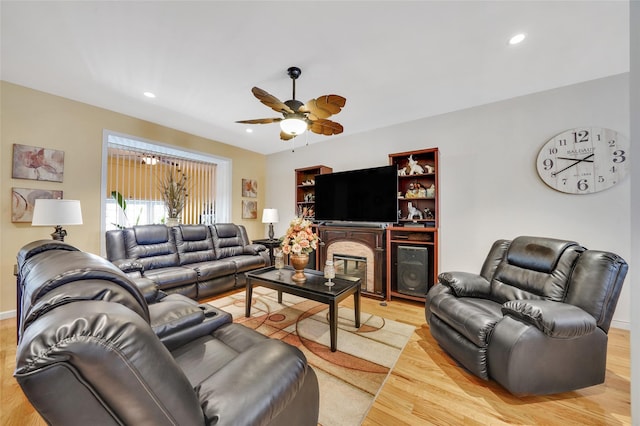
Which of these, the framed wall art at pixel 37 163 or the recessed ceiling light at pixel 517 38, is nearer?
the recessed ceiling light at pixel 517 38

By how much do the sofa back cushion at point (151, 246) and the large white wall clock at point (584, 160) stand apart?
5020 mm

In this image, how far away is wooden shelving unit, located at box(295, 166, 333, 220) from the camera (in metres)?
4.77

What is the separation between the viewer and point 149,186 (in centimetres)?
427

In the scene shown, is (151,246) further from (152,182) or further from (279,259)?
(279,259)

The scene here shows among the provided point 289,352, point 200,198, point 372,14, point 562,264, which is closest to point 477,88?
point 372,14

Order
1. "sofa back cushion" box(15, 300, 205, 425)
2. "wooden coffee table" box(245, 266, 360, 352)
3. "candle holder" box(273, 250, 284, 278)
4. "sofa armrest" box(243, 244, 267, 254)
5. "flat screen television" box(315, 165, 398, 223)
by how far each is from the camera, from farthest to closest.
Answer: "sofa armrest" box(243, 244, 267, 254), "flat screen television" box(315, 165, 398, 223), "candle holder" box(273, 250, 284, 278), "wooden coffee table" box(245, 266, 360, 352), "sofa back cushion" box(15, 300, 205, 425)

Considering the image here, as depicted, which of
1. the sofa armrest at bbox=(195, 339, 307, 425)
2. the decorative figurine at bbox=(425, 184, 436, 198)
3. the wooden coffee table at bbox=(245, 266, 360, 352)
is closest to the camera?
the sofa armrest at bbox=(195, 339, 307, 425)

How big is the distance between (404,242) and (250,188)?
3565 millimetres

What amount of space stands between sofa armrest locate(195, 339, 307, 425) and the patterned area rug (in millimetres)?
761

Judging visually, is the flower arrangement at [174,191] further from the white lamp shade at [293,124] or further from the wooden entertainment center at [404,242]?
the white lamp shade at [293,124]

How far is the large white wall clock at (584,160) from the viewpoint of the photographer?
252 cm

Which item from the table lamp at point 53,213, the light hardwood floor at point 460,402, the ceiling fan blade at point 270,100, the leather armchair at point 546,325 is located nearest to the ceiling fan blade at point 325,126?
the ceiling fan blade at point 270,100

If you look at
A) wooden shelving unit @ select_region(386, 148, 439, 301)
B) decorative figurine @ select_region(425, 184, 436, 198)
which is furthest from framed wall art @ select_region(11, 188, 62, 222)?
decorative figurine @ select_region(425, 184, 436, 198)

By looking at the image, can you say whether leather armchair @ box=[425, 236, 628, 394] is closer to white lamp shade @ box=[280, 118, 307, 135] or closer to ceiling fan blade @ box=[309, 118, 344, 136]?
ceiling fan blade @ box=[309, 118, 344, 136]
